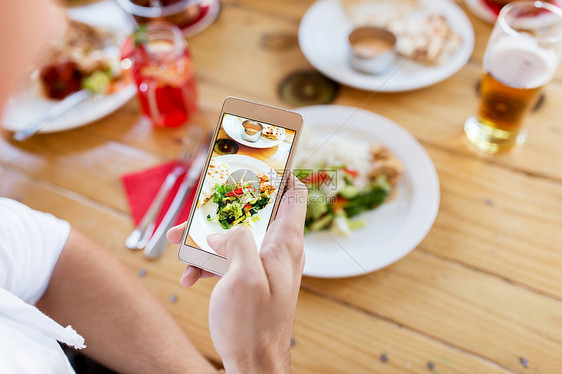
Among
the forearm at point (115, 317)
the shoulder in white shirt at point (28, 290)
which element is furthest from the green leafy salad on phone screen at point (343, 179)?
the shoulder in white shirt at point (28, 290)

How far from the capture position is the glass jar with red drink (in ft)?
3.59

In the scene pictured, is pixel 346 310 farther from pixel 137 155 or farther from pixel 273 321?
pixel 137 155

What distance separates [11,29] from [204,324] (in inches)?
25.6

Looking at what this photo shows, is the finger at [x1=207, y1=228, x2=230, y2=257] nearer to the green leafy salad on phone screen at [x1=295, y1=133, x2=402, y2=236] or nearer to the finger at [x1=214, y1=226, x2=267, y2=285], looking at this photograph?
the finger at [x1=214, y1=226, x2=267, y2=285]

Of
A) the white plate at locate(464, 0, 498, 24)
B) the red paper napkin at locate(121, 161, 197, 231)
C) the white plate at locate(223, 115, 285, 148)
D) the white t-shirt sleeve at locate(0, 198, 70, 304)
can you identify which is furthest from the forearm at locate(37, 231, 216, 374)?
the white plate at locate(464, 0, 498, 24)

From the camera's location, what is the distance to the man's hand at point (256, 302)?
56 centimetres

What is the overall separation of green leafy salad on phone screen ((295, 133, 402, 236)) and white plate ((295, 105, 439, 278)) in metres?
0.02

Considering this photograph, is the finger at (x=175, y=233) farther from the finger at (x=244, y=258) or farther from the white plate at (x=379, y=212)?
the white plate at (x=379, y=212)

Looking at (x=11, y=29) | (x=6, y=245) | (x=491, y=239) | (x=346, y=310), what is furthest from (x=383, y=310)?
(x=11, y=29)

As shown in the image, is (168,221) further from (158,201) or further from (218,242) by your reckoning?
(218,242)

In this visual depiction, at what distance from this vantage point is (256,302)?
56cm

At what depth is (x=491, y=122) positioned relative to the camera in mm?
1076

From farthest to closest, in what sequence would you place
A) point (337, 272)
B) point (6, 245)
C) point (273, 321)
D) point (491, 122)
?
point (491, 122)
point (337, 272)
point (6, 245)
point (273, 321)

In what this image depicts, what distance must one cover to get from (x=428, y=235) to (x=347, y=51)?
2.01 ft
